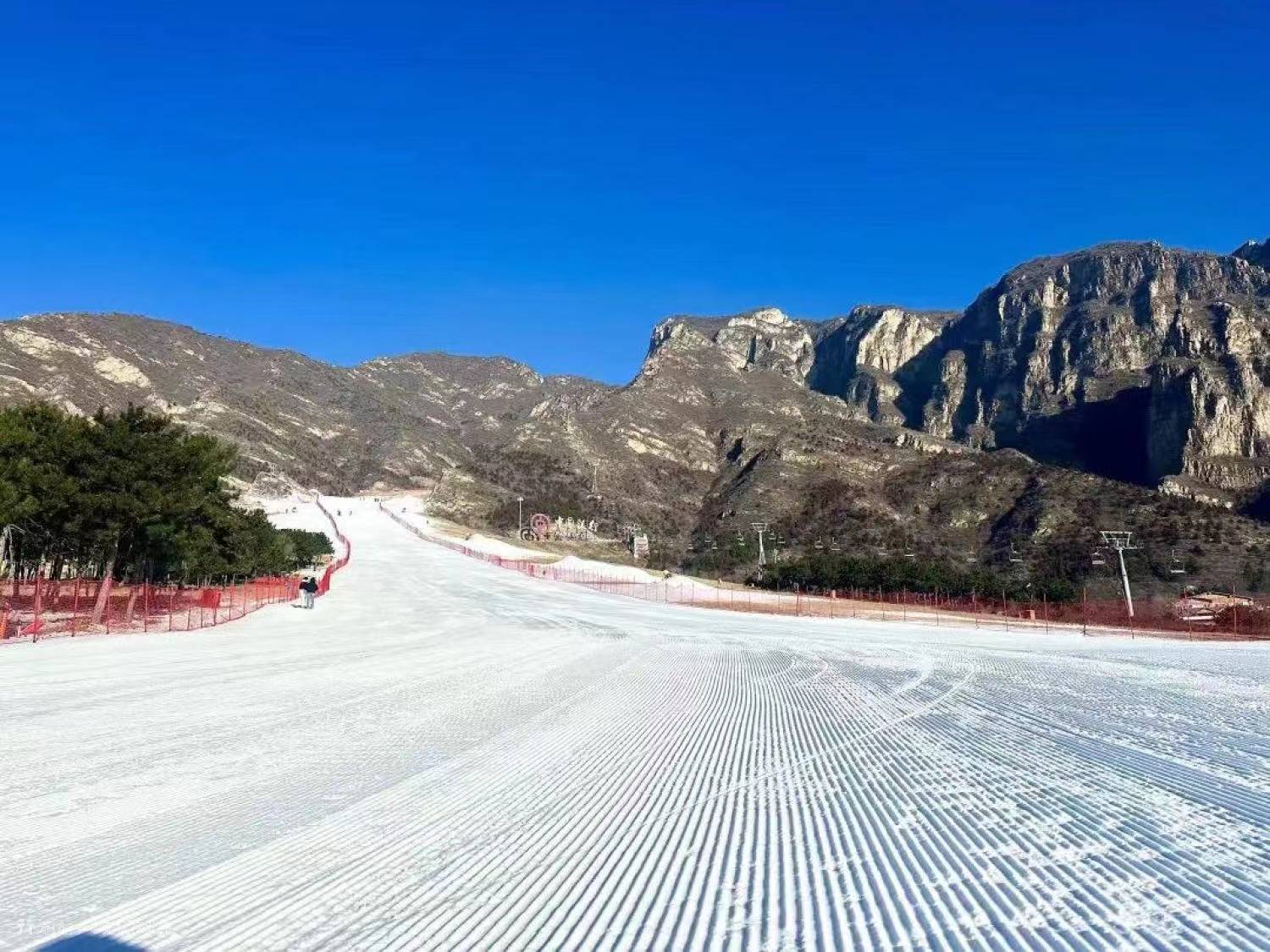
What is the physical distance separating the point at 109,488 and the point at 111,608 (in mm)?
3881

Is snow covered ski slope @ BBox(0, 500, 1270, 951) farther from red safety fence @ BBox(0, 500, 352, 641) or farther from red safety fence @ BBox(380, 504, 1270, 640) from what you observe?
red safety fence @ BBox(380, 504, 1270, 640)

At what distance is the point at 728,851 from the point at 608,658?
13.6 meters

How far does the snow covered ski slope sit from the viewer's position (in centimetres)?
439

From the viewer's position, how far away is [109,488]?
88.0ft

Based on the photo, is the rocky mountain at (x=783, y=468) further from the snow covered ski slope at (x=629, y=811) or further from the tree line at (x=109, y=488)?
the snow covered ski slope at (x=629, y=811)

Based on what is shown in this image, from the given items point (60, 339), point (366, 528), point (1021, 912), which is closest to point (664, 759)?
point (1021, 912)

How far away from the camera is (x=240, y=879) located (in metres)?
4.91

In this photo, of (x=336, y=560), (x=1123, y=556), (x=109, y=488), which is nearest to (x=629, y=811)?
(x=109, y=488)

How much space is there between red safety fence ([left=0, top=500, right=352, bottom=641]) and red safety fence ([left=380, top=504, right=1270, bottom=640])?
73.7 feet

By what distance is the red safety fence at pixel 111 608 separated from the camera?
72.3 feet

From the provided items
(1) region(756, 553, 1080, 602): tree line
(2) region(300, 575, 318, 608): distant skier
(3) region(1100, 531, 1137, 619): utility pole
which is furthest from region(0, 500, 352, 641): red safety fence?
(1) region(756, 553, 1080, 602): tree line

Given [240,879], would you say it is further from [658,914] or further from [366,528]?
[366,528]

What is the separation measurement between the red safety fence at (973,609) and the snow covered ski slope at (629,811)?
2679 cm

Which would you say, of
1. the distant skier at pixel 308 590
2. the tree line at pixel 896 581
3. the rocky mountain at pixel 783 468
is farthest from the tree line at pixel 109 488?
the rocky mountain at pixel 783 468
